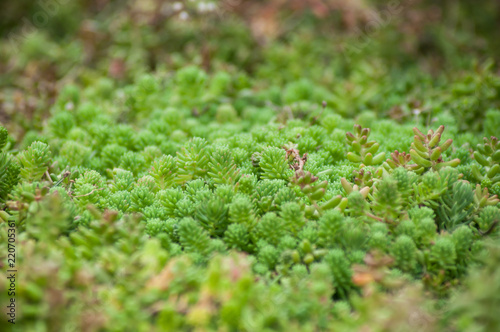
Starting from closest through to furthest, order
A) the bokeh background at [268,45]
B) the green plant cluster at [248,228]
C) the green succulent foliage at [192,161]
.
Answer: the green plant cluster at [248,228]
the green succulent foliage at [192,161]
the bokeh background at [268,45]

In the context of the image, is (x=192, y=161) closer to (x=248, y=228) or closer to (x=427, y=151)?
(x=248, y=228)

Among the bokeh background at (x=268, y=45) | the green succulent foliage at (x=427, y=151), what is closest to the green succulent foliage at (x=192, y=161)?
the green succulent foliage at (x=427, y=151)

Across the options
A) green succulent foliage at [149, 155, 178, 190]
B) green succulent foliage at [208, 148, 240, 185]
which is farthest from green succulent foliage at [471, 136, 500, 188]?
green succulent foliage at [149, 155, 178, 190]

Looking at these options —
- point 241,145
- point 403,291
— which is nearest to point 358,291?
point 403,291

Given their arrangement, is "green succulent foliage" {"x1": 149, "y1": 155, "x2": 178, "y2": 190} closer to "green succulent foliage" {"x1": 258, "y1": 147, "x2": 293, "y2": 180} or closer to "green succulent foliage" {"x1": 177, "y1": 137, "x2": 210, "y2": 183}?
"green succulent foliage" {"x1": 177, "y1": 137, "x2": 210, "y2": 183}

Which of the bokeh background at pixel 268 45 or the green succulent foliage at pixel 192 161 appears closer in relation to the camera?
the green succulent foliage at pixel 192 161

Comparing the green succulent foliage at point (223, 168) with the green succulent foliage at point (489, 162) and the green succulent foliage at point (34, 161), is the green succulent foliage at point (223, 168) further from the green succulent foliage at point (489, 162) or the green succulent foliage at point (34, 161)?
the green succulent foliage at point (489, 162)

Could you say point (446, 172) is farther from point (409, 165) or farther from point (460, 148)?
point (460, 148)

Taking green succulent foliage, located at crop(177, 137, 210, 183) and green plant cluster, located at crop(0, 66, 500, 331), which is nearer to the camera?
green plant cluster, located at crop(0, 66, 500, 331)
